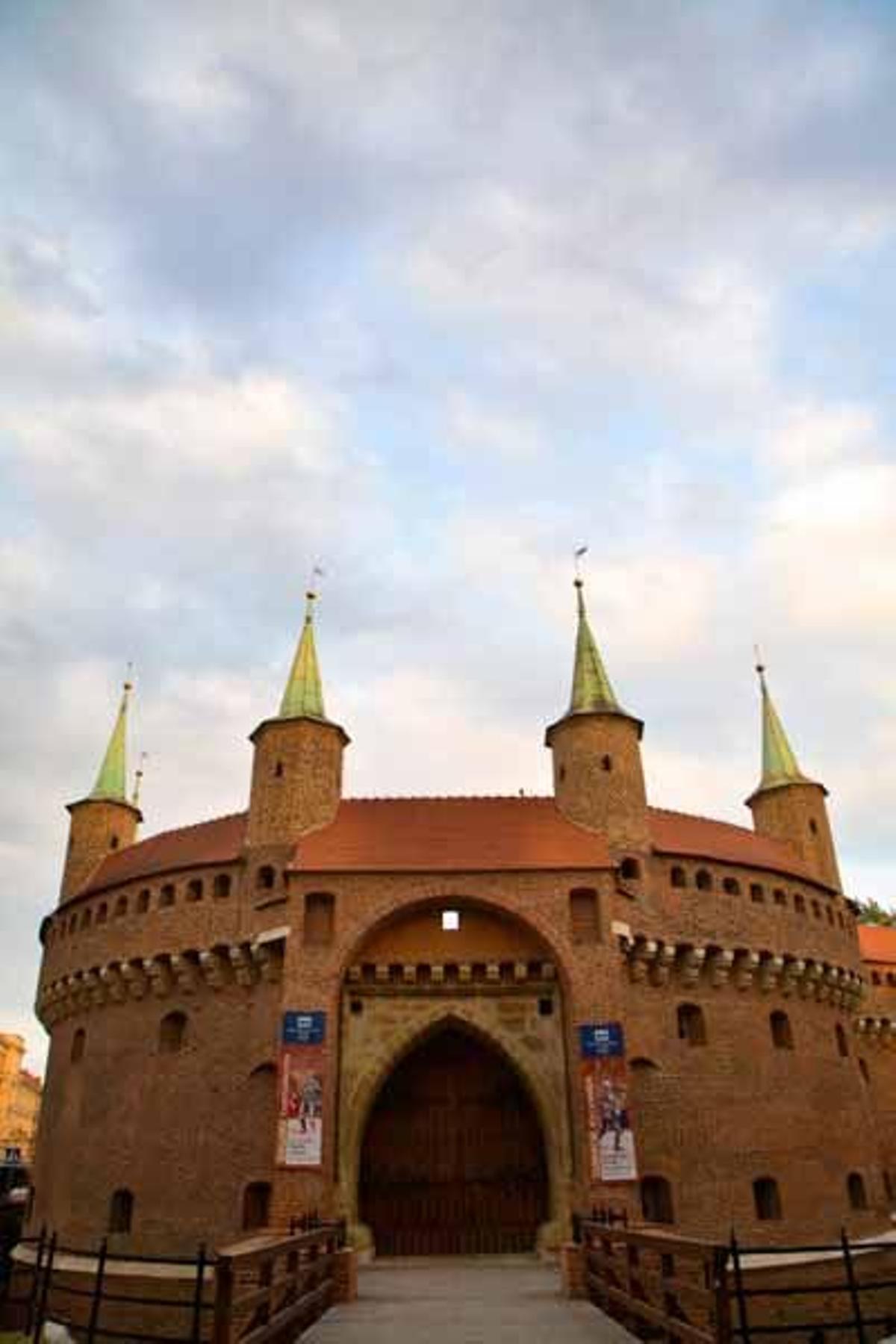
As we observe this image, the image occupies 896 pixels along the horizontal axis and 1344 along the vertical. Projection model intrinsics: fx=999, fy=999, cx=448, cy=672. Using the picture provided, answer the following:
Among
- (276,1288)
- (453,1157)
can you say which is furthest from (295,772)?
(276,1288)

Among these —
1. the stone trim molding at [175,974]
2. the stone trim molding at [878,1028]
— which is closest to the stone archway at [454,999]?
the stone trim molding at [175,974]

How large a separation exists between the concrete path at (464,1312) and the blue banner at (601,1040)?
16.2 ft

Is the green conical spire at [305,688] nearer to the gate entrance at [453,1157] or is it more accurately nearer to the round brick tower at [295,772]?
the round brick tower at [295,772]

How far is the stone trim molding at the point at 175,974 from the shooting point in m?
27.6

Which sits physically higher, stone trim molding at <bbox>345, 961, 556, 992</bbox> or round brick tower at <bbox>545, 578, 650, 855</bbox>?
round brick tower at <bbox>545, 578, 650, 855</bbox>

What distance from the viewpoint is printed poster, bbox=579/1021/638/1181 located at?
23641 mm

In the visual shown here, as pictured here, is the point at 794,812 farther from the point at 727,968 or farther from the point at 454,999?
the point at 454,999

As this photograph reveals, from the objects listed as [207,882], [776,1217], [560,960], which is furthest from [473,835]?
[776,1217]

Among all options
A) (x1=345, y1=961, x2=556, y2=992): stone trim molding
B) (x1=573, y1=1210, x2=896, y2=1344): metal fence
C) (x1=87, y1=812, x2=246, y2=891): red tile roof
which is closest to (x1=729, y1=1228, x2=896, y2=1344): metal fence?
(x1=573, y1=1210, x2=896, y2=1344): metal fence

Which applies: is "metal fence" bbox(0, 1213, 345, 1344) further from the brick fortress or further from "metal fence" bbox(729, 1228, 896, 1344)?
"metal fence" bbox(729, 1228, 896, 1344)

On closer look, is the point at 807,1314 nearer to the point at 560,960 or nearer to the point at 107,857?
the point at 560,960

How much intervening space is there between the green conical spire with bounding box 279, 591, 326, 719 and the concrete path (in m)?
15.8

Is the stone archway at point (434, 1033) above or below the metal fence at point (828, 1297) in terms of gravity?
above

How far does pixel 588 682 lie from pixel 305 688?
9.46 meters
